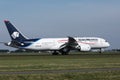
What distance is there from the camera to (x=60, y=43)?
99.9 meters

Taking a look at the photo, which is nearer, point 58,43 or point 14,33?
point 58,43

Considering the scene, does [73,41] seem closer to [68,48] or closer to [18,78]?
[68,48]

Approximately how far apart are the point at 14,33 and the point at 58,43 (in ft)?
43.7

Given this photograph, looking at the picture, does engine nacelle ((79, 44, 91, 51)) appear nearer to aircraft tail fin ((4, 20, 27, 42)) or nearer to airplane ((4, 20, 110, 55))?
airplane ((4, 20, 110, 55))

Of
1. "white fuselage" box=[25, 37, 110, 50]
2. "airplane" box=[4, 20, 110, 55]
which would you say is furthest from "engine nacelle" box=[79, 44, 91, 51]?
"white fuselage" box=[25, 37, 110, 50]

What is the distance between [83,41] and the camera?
98.1 metres

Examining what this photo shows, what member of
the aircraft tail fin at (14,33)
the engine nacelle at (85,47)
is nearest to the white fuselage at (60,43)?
the engine nacelle at (85,47)

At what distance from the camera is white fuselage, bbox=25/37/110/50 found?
9819 centimetres

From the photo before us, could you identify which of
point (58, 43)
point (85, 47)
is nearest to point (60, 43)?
point (58, 43)

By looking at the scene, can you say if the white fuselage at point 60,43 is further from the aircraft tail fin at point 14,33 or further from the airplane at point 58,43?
the aircraft tail fin at point 14,33

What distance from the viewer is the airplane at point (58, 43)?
98.1m

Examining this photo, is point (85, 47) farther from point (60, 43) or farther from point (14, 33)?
point (14, 33)

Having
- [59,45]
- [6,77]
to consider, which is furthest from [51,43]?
[6,77]

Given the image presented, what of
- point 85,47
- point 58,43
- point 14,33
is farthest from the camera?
point 14,33
